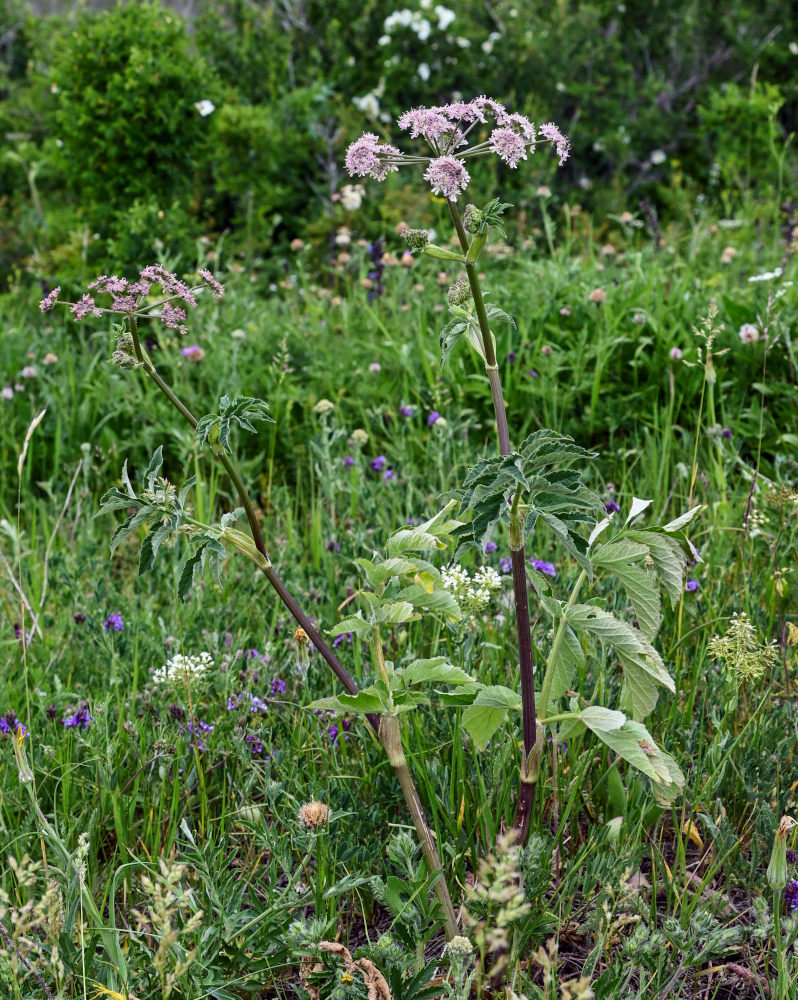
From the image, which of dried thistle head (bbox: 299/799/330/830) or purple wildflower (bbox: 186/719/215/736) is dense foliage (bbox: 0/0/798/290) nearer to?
purple wildflower (bbox: 186/719/215/736)

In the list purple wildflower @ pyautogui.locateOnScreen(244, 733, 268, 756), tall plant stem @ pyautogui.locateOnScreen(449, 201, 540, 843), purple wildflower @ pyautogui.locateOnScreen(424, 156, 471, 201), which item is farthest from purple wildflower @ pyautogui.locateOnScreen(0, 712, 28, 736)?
purple wildflower @ pyautogui.locateOnScreen(424, 156, 471, 201)

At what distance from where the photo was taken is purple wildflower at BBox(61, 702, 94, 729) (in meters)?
1.83

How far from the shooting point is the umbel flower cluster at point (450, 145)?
3.64ft

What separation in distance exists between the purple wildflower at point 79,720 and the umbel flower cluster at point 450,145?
121cm

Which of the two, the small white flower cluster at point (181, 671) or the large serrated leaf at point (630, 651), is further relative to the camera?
the small white flower cluster at point (181, 671)

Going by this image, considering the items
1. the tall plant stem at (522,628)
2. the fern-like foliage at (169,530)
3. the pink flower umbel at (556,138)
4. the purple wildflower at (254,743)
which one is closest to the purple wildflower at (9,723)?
the purple wildflower at (254,743)

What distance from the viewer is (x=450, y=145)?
1173 millimetres

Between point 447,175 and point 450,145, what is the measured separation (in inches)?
3.6

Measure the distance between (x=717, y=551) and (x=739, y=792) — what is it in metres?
0.77

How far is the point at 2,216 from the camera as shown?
734cm

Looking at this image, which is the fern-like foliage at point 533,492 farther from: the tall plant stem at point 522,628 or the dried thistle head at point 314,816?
the dried thistle head at point 314,816

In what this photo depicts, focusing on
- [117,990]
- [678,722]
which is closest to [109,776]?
[117,990]

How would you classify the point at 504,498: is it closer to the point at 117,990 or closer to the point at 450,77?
the point at 117,990

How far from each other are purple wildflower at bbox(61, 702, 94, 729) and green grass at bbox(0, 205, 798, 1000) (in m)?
0.03
